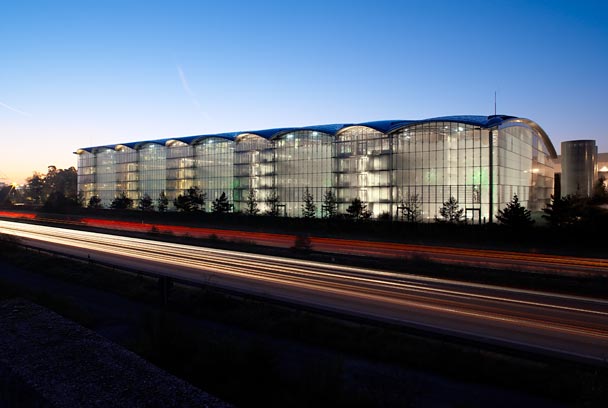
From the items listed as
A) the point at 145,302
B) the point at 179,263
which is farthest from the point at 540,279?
the point at 179,263

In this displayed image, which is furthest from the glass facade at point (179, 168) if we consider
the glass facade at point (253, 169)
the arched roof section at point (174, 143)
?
the glass facade at point (253, 169)

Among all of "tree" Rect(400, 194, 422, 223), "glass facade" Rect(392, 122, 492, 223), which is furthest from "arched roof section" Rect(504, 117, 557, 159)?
"tree" Rect(400, 194, 422, 223)

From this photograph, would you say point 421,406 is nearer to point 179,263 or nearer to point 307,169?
point 179,263

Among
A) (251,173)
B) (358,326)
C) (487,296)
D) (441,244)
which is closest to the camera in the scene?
(358,326)

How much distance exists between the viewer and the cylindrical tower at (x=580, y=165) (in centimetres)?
6681

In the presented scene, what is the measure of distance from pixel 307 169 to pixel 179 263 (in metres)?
39.0

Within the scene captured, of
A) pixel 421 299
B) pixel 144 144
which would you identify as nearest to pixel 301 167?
pixel 144 144

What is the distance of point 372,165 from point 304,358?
48166 millimetres

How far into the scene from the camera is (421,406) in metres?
7.66

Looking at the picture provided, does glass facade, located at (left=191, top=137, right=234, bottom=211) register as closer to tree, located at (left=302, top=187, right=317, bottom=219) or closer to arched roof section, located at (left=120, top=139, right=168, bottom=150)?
arched roof section, located at (left=120, top=139, right=168, bottom=150)

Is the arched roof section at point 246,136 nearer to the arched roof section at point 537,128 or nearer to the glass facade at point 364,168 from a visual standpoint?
the glass facade at point 364,168

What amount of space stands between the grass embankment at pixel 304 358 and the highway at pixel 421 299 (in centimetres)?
132

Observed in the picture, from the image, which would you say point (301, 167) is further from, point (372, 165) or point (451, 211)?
point (451, 211)

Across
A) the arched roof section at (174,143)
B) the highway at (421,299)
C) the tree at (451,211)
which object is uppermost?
the arched roof section at (174,143)
